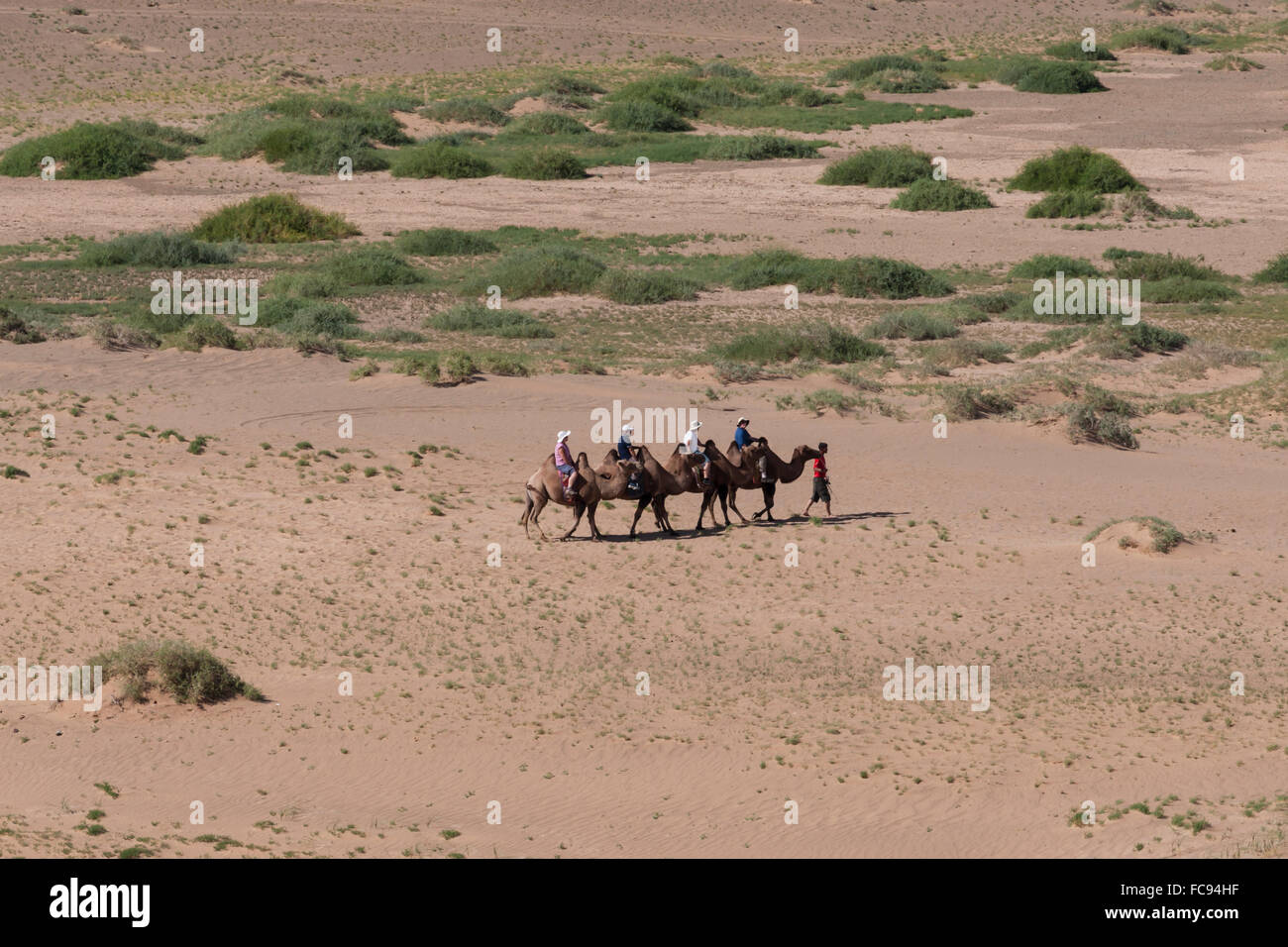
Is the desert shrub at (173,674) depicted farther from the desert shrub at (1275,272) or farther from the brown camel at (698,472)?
the desert shrub at (1275,272)

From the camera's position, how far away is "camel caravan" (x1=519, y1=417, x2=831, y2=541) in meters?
20.9

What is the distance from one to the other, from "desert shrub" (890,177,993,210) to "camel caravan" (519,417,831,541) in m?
29.0

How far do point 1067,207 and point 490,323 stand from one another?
2095 cm

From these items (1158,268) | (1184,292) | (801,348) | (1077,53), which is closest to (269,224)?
(801,348)

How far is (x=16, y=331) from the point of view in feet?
106

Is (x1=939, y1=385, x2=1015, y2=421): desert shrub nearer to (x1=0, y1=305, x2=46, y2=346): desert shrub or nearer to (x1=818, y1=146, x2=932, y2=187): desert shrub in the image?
(x1=0, y1=305, x2=46, y2=346): desert shrub

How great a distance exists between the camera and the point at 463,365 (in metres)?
30.0

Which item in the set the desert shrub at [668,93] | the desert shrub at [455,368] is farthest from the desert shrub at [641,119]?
the desert shrub at [455,368]

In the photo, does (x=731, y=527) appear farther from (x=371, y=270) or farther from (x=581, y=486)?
(x=371, y=270)

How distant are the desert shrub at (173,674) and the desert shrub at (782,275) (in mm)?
25345

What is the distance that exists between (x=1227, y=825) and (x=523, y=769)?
582 centimetres

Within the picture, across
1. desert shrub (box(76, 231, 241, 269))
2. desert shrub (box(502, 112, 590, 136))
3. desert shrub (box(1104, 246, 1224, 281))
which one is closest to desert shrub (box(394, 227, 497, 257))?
desert shrub (box(76, 231, 241, 269))

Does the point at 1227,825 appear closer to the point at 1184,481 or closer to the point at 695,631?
the point at 695,631

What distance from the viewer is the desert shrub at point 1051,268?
4091 centimetres
